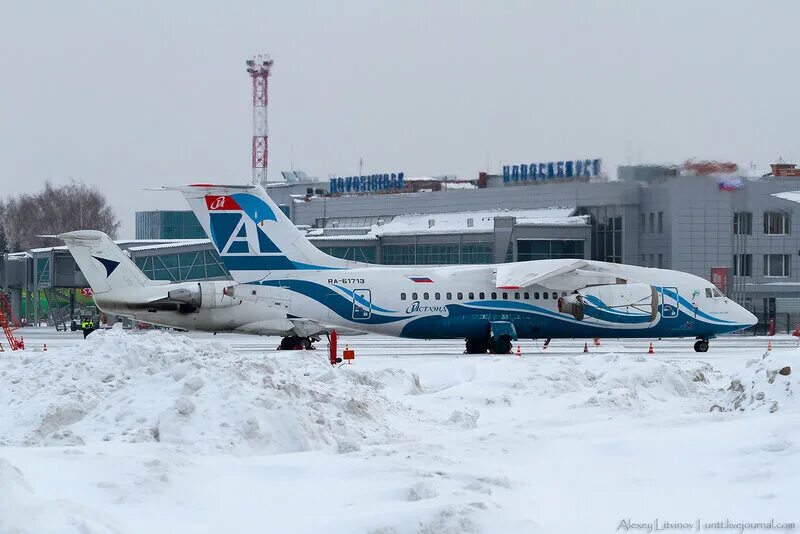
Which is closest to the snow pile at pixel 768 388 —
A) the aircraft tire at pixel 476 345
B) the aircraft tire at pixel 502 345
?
the aircraft tire at pixel 502 345

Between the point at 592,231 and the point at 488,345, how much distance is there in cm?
2873

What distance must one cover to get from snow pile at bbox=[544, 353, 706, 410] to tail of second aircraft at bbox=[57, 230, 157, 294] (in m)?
17.4

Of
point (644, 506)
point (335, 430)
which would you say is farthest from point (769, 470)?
point (335, 430)

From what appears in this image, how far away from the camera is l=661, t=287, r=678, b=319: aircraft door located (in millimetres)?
37750

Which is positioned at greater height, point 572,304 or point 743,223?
point 743,223

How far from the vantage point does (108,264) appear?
36.6m

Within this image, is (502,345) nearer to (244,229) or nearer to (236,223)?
(244,229)

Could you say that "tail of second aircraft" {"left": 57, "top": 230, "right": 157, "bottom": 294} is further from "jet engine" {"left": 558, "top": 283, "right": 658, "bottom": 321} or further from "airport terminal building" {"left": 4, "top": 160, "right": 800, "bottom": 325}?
"airport terminal building" {"left": 4, "top": 160, "right": 800, "bottom": 325}

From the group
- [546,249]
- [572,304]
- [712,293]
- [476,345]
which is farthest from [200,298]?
[546,249]

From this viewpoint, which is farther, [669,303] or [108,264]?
[669,303]

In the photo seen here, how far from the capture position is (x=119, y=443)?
46.2 feet

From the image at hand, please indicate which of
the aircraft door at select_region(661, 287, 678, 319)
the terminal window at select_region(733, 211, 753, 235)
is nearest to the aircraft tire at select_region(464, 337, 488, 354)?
the aircraft door at select_region(661, 287, 678, 319)

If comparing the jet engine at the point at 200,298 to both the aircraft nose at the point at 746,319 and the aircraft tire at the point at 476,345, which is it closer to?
the aircraft tire at the point at 476,345

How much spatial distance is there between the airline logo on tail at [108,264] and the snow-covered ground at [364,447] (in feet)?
51.1
